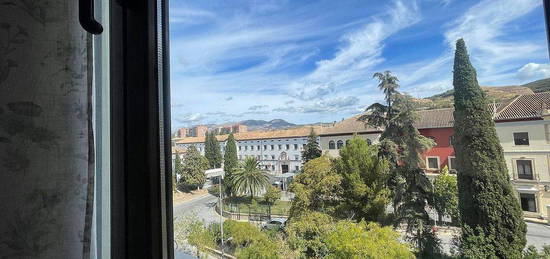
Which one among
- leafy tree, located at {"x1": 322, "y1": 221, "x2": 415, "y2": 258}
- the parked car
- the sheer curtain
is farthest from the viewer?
the parked car

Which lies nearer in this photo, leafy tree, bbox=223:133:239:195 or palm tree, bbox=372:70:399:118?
palm tree, bbox=372:70:399:118

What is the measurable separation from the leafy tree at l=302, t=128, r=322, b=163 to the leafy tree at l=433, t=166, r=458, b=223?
0.25 m

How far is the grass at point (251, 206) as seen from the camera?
71cm

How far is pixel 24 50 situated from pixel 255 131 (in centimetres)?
48

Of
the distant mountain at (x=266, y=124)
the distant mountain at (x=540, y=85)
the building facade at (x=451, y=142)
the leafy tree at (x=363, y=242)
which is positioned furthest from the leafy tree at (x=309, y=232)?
the distant mountain at (x=540, y=85)

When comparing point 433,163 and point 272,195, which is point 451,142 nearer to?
point 433,163

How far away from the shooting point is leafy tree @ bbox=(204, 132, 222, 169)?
2.49 ft

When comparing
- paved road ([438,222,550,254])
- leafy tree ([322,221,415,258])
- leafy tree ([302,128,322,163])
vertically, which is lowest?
leafy tree ([322,221,415,258])

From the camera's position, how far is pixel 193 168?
0.77 meters

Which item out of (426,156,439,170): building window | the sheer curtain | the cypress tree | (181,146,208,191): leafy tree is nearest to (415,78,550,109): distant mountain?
(426,156,439,170): building window

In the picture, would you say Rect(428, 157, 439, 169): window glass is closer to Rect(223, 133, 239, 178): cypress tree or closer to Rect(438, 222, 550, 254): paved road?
Rect(438, 222, 550, 254): paved road

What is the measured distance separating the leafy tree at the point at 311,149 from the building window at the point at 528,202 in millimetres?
370

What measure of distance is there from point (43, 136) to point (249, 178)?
1.43 feet

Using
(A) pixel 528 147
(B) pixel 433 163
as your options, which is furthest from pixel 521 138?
(B) pixel 433 163
